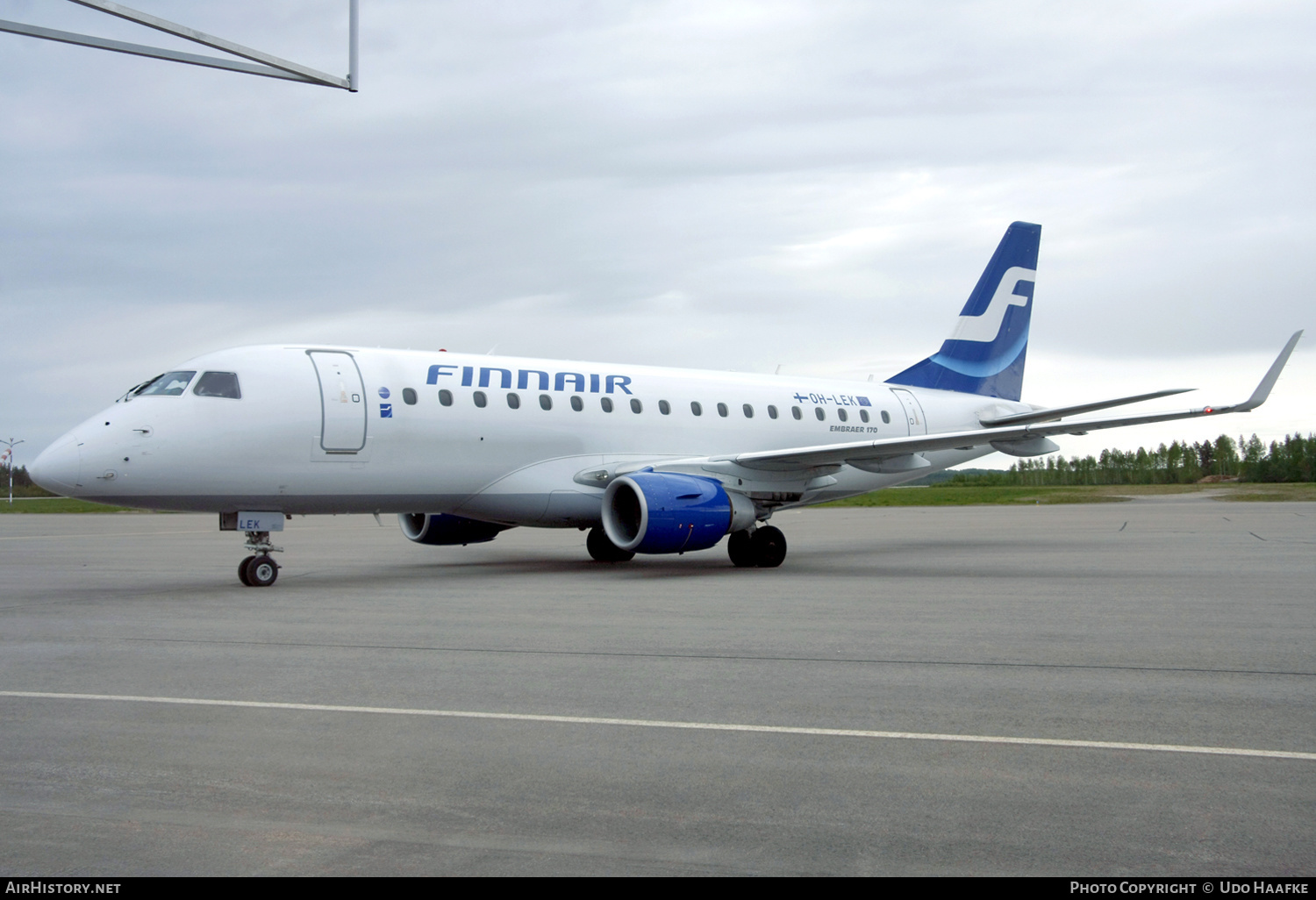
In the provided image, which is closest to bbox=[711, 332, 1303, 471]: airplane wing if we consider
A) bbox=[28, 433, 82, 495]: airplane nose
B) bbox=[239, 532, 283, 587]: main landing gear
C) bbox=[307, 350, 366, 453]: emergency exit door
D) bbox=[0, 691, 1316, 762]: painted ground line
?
bbox=[307, 350, 366, 453]: emergency exit door

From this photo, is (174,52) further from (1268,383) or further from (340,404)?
(1268,383)

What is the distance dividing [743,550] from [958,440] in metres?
3.64

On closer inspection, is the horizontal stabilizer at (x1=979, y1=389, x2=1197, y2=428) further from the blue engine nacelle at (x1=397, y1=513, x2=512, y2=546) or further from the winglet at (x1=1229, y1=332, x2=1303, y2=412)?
the blue engine nacelle at (x1=397, y1=513, x2=512, y2=546)

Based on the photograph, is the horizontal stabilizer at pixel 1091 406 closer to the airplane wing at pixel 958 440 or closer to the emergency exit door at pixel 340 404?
the airplane wing at pixel 958 440

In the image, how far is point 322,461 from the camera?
543 inches

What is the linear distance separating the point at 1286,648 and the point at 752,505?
904 cm

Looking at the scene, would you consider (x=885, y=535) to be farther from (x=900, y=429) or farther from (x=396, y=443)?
(x=396, y=443)

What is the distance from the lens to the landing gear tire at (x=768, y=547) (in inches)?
637

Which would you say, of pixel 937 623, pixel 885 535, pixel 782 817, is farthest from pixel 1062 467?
pixel 782 817

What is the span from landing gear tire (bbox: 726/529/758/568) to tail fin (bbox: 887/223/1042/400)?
25.0ft

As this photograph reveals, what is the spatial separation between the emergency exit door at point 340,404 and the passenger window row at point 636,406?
0.73m

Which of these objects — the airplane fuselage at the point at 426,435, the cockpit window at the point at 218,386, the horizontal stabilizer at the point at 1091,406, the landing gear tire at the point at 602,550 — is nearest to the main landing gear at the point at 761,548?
the airplane fuselage at the point at 426,435

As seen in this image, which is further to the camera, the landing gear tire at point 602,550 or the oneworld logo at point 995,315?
the oneworld logo at point 995,315

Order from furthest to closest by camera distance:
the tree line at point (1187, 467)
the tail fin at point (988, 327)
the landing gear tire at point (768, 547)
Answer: the tree line at point (1187, 467), the tail fin at point (988, 327), the landing gear tire at point (768, 547)
